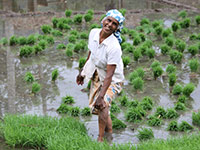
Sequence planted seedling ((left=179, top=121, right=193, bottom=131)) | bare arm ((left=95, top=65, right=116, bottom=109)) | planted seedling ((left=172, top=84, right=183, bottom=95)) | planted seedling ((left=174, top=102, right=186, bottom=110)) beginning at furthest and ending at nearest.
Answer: planted seedling ((left=172, top=84, right=183, bottom=95))
planted seedling ((left=174, top=102, right=186, bottom=110))
planted seedling ((left=179, top=121, right=193, bottom=131))
bare arm ((left=95, top=65, right=116, bottom=109))

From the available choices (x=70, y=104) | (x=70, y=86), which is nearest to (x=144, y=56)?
(x=70, y=86)

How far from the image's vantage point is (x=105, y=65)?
17.3 ft

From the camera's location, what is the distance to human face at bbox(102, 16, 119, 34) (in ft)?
16.9

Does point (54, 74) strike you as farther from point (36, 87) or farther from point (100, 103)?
point (100, 103)

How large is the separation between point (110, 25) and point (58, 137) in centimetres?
148

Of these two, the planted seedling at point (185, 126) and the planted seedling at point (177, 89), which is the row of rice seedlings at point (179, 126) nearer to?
the planted seedling at point (185, 126)

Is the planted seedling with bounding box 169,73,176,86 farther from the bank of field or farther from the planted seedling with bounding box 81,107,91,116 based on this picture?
the bank of field

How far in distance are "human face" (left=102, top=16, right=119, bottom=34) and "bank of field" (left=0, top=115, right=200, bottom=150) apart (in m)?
1.30

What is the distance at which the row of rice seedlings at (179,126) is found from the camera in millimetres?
5736

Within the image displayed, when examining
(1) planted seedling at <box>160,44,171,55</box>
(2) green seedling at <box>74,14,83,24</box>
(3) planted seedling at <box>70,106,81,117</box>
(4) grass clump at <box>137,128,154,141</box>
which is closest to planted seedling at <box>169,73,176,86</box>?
(1) planted seedling at <box>160,44,171,55</box>

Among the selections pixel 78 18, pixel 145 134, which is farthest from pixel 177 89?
pixel 78 18

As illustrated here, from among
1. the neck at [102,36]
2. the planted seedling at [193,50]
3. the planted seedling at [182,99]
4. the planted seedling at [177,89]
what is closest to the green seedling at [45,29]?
the planted seedling at [193,50]

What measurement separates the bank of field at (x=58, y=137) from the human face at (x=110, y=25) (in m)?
1.30

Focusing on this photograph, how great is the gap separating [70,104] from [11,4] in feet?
26.6
